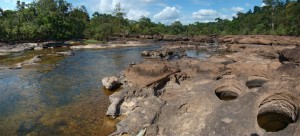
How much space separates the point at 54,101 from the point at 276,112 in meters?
15.5

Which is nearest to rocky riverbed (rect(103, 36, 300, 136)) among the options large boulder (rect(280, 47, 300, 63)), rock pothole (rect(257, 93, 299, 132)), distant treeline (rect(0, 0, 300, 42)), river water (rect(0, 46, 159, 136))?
rock pothole (rect(257, 93, 299, 132))

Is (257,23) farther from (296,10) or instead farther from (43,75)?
(43,75)

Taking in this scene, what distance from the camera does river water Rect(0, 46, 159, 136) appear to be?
17328 millimetres

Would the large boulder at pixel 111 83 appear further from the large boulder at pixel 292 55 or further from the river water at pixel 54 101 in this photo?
the large boulder at pixel 292 55

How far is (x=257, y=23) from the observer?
91.4m

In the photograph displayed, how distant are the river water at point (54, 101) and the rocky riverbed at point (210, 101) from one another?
69.4 inches

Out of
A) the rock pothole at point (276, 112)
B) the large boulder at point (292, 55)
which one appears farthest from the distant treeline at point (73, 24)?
the rock pothole at point (276, 112)

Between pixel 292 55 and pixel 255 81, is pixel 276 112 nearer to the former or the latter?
pixel 255 81

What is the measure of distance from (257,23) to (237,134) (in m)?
85.1

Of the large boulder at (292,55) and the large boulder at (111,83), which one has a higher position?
the large boulder at (292,55)

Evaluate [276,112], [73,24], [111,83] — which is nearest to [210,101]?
[276,112]

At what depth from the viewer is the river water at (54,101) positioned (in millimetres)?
17328

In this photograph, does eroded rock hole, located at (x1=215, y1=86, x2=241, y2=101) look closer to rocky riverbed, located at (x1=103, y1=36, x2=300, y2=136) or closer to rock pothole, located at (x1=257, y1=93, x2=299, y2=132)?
rocky riverbed, located at (x1=103, y1=36, x2=300, y2=136)

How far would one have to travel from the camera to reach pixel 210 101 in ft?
56.1
